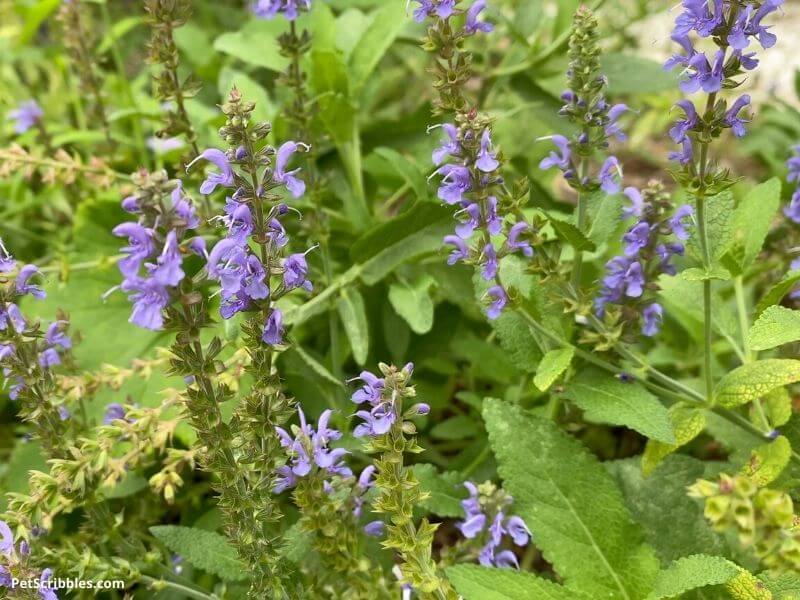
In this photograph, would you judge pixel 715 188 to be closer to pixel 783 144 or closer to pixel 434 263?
pixel 434 263

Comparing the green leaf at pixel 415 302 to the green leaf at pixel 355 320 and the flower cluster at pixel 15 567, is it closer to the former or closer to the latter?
the green leaf at pixel 355 320

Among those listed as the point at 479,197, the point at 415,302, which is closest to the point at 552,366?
the point at 479,197

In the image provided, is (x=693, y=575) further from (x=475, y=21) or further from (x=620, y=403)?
(x=475, y=21)

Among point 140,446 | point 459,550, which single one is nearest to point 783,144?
point 459,550

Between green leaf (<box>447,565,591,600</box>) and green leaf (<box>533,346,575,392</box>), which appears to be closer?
green leaf (<box>447,565,591,600</box>)

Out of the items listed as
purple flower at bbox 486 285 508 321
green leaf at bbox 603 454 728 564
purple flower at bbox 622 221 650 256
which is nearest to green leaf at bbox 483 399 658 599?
green leaf at bbox 603 454 728 564

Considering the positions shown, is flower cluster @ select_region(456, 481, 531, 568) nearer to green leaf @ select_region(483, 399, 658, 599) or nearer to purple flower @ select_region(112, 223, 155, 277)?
green leaf @ select_region(483, 399, 658, 599)
